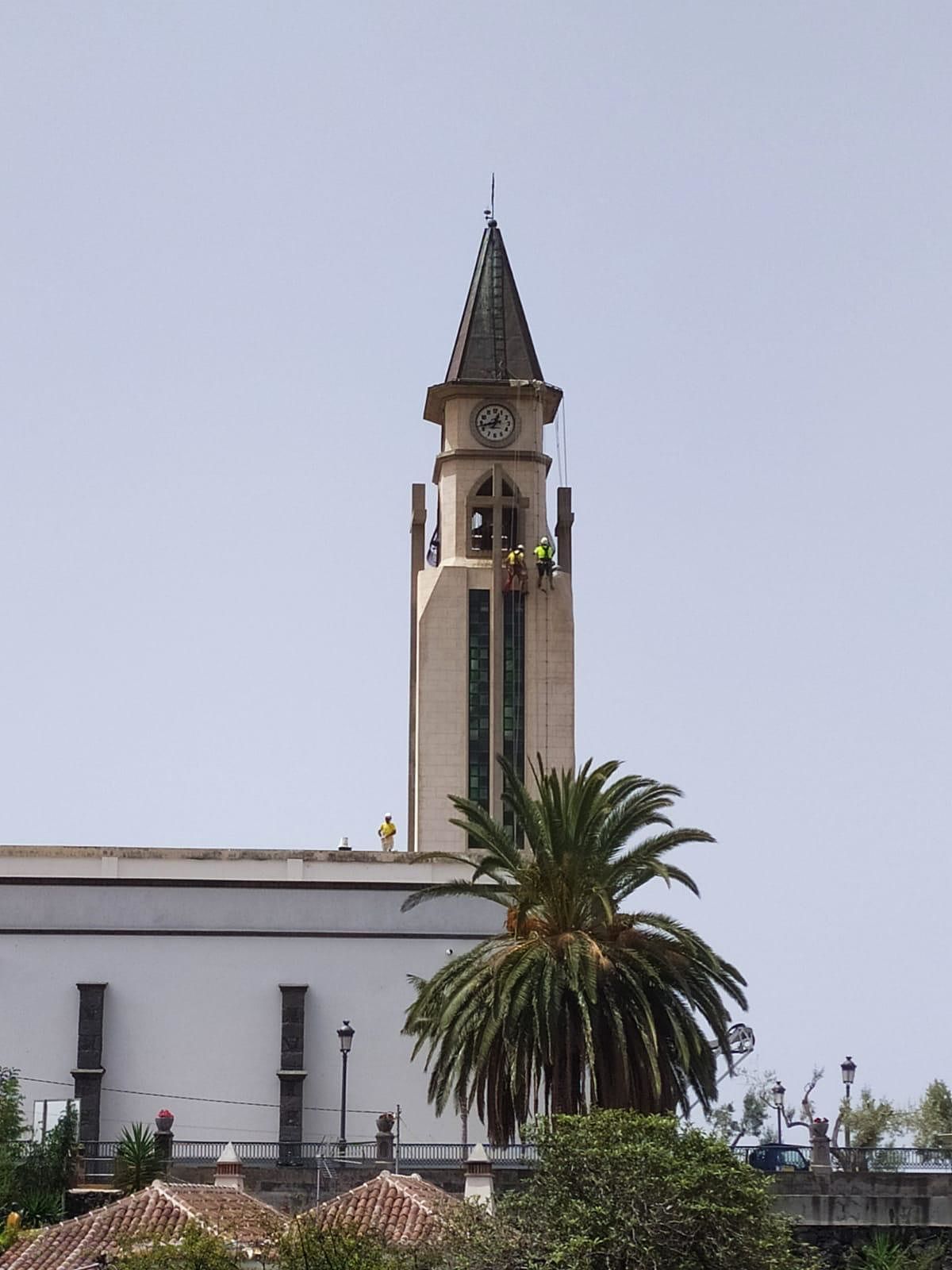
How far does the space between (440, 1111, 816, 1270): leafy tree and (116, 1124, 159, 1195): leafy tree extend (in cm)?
1228

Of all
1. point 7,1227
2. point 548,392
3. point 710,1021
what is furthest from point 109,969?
point 548,392

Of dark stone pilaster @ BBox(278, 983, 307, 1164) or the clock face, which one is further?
the clock face

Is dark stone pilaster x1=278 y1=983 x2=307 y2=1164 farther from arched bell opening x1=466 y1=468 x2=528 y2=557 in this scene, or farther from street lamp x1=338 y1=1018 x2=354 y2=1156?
arched bell opening x1=466 y1=468 x2=528 y2=557

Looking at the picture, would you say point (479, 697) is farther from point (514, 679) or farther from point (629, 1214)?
point (629, 1214)

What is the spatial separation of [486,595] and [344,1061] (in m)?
23.0

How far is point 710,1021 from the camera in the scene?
135 feet

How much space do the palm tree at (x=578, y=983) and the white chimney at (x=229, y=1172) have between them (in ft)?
11.3

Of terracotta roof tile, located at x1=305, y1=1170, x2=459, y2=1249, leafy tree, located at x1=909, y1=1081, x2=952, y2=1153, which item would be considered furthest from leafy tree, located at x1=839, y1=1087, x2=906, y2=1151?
terracotta roof tile, located at x1=305, y1=1170, x2=459, y2=1249

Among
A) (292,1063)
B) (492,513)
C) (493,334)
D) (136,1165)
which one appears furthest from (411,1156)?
(493,334)

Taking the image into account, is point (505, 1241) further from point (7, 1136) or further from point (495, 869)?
point (7, 1136)

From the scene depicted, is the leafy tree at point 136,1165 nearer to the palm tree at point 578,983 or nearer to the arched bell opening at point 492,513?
the palm tree at point 578,983

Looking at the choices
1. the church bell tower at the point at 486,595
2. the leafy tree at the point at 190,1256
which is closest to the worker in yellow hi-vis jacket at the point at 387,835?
the church bell tower at the point at 486,595

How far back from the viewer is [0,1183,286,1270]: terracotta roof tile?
36469 mm

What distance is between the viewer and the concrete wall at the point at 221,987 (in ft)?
183
